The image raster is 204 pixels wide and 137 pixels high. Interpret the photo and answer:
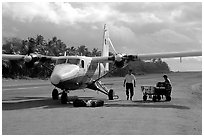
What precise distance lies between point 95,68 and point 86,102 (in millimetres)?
5145

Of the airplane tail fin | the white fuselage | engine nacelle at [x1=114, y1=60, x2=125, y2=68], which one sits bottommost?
the white fuselage

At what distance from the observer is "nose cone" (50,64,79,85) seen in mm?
14825

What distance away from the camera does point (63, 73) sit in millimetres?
15164

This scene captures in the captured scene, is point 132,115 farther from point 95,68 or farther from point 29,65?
point 29,65

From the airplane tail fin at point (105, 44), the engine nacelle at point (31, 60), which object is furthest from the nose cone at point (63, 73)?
the airplane tail fin at point (105, 44)

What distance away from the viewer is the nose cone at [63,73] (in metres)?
14.8

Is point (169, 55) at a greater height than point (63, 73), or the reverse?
point (169, 55)

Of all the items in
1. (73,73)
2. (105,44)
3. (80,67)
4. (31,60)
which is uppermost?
(105,44)

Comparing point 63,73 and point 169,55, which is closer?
point 63,73

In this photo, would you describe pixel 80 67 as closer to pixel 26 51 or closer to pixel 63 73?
pixel 63 73

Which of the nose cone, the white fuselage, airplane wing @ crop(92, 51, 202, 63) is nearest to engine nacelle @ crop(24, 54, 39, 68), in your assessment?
the white fuselage

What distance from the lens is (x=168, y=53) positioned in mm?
18266

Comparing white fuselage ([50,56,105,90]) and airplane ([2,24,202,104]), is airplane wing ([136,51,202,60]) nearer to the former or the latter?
airplane ([2,24,202,104])

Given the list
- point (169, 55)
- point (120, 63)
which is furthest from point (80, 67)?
point (169, 55)
